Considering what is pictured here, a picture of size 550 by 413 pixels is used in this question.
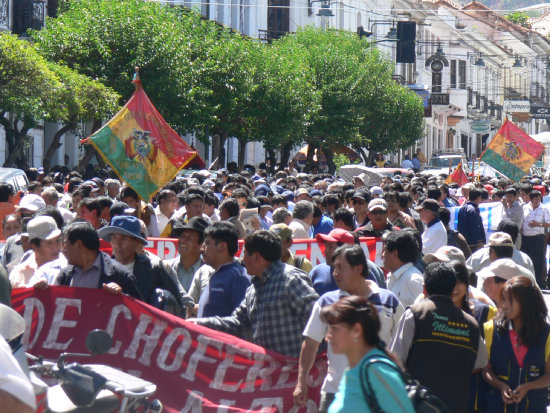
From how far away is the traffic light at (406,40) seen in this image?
147 ft

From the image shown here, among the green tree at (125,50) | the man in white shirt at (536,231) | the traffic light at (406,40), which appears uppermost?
the traffic light at (406,40)

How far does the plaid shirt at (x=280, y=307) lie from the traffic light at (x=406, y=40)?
38252mm

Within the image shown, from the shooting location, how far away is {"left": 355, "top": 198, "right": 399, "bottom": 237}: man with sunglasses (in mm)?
10703

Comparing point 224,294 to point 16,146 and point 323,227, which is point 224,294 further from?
point 16,146

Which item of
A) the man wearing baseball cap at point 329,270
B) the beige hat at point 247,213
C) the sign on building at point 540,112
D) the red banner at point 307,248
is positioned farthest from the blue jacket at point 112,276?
the sign on building at point 540,112

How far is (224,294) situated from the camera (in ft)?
23.1

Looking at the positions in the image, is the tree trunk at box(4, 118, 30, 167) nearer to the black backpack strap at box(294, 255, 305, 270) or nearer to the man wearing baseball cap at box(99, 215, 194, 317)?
the black backpack strap at box(294, 255, 305, 270)

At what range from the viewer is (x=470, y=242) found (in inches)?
563

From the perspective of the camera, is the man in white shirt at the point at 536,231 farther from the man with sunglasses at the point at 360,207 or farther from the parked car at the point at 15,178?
the parked car at the point at 15,178

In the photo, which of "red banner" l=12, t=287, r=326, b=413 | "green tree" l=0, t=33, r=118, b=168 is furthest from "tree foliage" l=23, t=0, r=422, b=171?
"red banner" l=12, t=287, r=326, b=413

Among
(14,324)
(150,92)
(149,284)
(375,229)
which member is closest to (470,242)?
(375,229)

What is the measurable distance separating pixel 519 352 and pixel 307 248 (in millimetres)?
4359

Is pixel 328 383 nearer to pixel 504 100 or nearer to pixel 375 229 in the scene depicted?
pixel 375 229

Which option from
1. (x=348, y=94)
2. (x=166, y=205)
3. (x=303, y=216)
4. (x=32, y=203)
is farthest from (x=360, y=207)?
(x=348, y=94)
